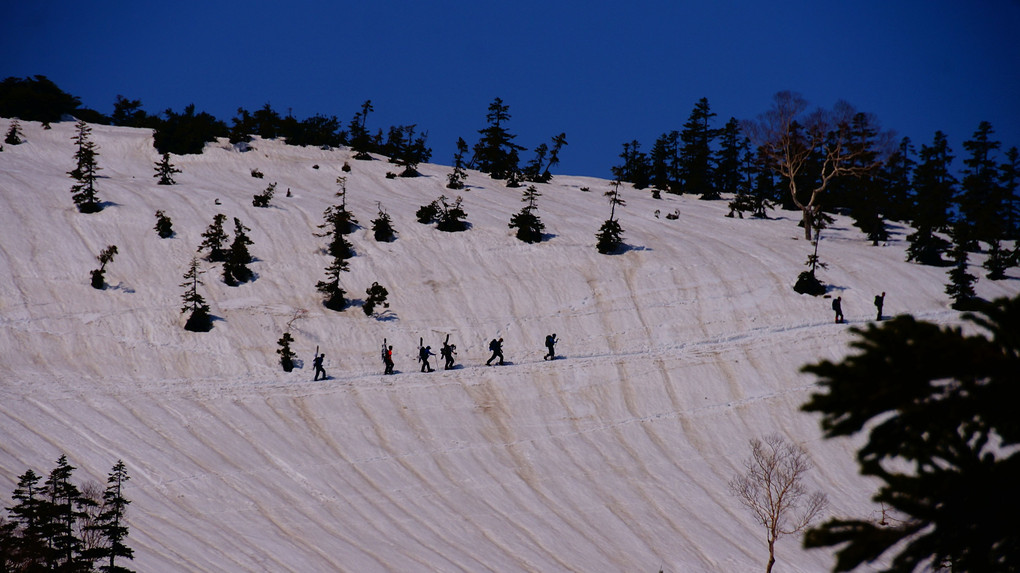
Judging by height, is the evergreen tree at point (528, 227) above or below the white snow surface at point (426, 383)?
above

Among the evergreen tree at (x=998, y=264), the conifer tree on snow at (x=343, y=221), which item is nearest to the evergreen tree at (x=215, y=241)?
the conifer tree on snow at (x=343, y=221)

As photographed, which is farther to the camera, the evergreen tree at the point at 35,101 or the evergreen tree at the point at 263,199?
the evergreen tree at the point at 35,101

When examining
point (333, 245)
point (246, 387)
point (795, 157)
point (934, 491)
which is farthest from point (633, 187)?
point (934, 491)

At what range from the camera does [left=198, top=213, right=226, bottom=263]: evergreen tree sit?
4719 centimetres

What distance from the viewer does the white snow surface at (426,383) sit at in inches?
1150

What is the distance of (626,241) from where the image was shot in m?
53.0

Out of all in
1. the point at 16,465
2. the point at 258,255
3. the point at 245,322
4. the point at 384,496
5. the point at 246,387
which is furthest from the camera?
the point at 258,255

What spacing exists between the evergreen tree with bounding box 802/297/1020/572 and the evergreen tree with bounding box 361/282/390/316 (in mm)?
38455

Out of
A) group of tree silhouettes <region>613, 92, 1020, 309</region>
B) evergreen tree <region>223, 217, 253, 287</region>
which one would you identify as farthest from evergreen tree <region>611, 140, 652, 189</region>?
evergreen tree <region>223, 217, 253, 287</region>

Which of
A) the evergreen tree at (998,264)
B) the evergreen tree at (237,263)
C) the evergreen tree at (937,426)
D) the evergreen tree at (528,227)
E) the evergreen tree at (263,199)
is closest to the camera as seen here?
the evergreen tree at (937,426)

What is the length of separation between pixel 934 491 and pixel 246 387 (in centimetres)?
3429

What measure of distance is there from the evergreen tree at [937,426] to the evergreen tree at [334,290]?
39.2m

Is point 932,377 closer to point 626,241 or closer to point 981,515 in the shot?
point 981,515

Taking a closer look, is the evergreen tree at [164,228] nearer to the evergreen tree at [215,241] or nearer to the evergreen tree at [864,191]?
the evergreen tree at [215,241]
